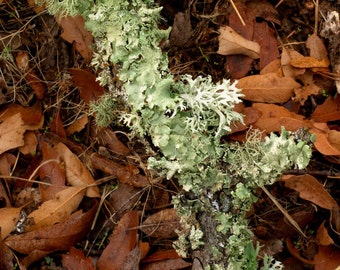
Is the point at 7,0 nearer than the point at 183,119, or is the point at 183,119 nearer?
the point at 183,119

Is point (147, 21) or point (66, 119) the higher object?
point (147, 21)

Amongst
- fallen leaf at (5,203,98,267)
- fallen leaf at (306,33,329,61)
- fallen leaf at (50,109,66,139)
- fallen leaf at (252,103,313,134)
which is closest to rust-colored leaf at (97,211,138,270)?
fallen leaf at (5,203,98,267)

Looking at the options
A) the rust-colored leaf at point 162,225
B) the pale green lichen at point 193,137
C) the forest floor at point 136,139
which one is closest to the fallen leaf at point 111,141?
the forest floor at point 136,139

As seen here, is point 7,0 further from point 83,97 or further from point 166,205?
point 166,205

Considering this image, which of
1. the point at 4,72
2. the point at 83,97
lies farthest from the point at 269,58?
the point at 4,72

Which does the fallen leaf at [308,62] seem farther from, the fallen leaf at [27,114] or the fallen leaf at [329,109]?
the fallen leaf at [27,114]

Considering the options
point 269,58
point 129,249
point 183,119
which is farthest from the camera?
point 269,58
